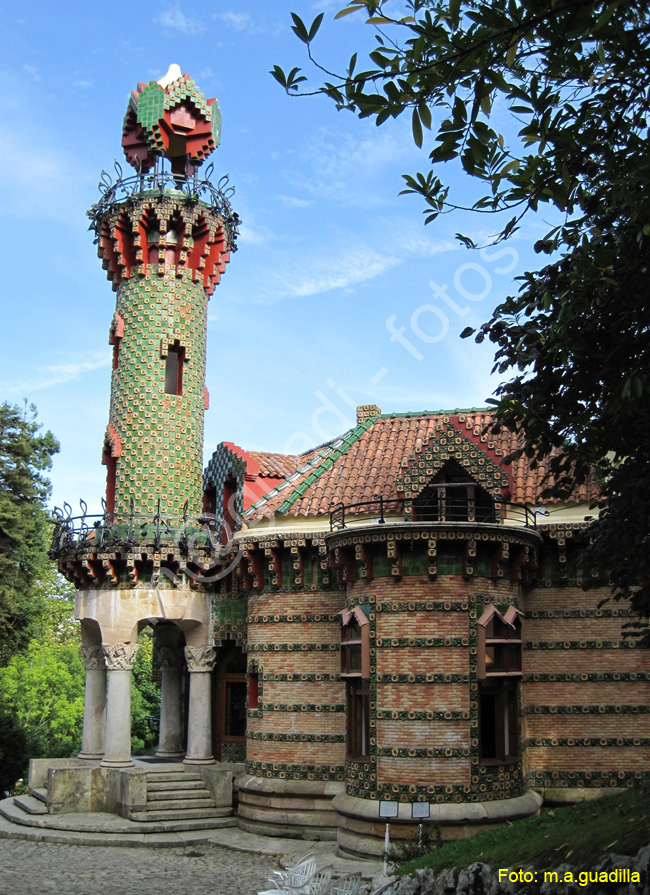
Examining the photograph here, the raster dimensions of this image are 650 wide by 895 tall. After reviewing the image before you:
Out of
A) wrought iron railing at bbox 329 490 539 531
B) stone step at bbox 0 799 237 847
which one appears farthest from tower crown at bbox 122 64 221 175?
stone step at bbox 0 799 237 847

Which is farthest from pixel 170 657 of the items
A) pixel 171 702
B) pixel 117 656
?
pixel 117 656

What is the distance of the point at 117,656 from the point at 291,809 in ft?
15.9

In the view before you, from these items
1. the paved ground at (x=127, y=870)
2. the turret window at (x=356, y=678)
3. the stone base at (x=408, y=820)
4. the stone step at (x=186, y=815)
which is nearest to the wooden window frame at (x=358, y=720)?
the turret window at (x=356, y=678)

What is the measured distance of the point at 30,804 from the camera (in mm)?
19891

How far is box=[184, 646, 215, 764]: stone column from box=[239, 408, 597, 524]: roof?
330cm

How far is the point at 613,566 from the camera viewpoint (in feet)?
37.2

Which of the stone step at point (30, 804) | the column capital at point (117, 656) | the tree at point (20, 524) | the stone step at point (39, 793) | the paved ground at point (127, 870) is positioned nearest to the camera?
the paved ground at point (127, 870)

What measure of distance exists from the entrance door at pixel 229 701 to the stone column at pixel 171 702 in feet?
7.99

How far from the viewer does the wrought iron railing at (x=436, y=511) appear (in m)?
17.7

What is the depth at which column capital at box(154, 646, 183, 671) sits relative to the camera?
23.7 meters

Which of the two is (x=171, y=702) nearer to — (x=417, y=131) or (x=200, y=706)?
(x=200, y=706)

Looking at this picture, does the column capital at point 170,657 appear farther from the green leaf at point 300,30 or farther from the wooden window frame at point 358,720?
the green leaf at point 300,30

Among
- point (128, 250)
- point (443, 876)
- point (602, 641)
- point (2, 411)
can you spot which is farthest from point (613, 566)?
point (2, 411)

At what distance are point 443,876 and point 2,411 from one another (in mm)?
26477
